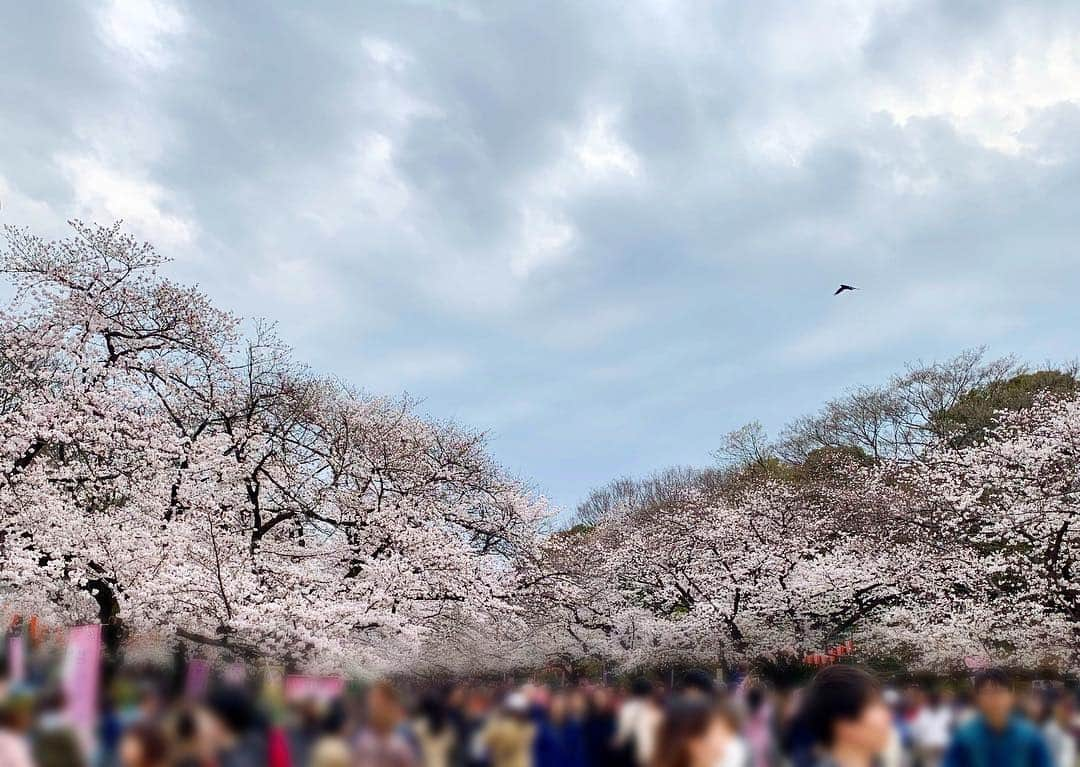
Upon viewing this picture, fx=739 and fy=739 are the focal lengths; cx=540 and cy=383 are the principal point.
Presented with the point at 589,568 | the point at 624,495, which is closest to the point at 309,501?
the point at 589,568

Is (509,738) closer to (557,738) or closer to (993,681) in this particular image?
(557,738)

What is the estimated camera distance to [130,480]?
46.6 feet

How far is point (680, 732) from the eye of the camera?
333cm

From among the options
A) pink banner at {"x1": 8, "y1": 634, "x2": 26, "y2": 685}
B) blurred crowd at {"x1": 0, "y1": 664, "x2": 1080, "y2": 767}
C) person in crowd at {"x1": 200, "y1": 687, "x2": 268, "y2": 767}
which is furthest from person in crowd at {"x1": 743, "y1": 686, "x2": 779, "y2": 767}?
pink banner at {"x1": 8, "y1": 634, "x2": 26, "y2": 685}

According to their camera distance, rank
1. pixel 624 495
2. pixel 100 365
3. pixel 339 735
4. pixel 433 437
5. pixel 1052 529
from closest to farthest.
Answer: pixel 339 735, pixel 100 365, pixel 1052 529, pixel 433 437, pixel 624 495

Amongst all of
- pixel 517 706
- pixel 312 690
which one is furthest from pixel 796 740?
pixel 312 690

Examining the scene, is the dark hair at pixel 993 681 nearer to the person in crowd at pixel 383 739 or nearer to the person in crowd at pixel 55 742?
the person in crowd at pixel 383 739

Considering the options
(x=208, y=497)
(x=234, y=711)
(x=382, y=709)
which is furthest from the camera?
(x=208, y=497)

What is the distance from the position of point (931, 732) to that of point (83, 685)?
13.6ft

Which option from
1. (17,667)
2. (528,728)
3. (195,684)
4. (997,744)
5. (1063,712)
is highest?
(17,667)

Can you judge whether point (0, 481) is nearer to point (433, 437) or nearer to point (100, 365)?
point (100, 365)

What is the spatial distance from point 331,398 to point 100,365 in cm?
686

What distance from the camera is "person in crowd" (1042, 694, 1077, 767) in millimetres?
3986

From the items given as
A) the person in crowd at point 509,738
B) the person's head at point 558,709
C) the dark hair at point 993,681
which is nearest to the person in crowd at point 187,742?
the person in crowd at point 509,738
